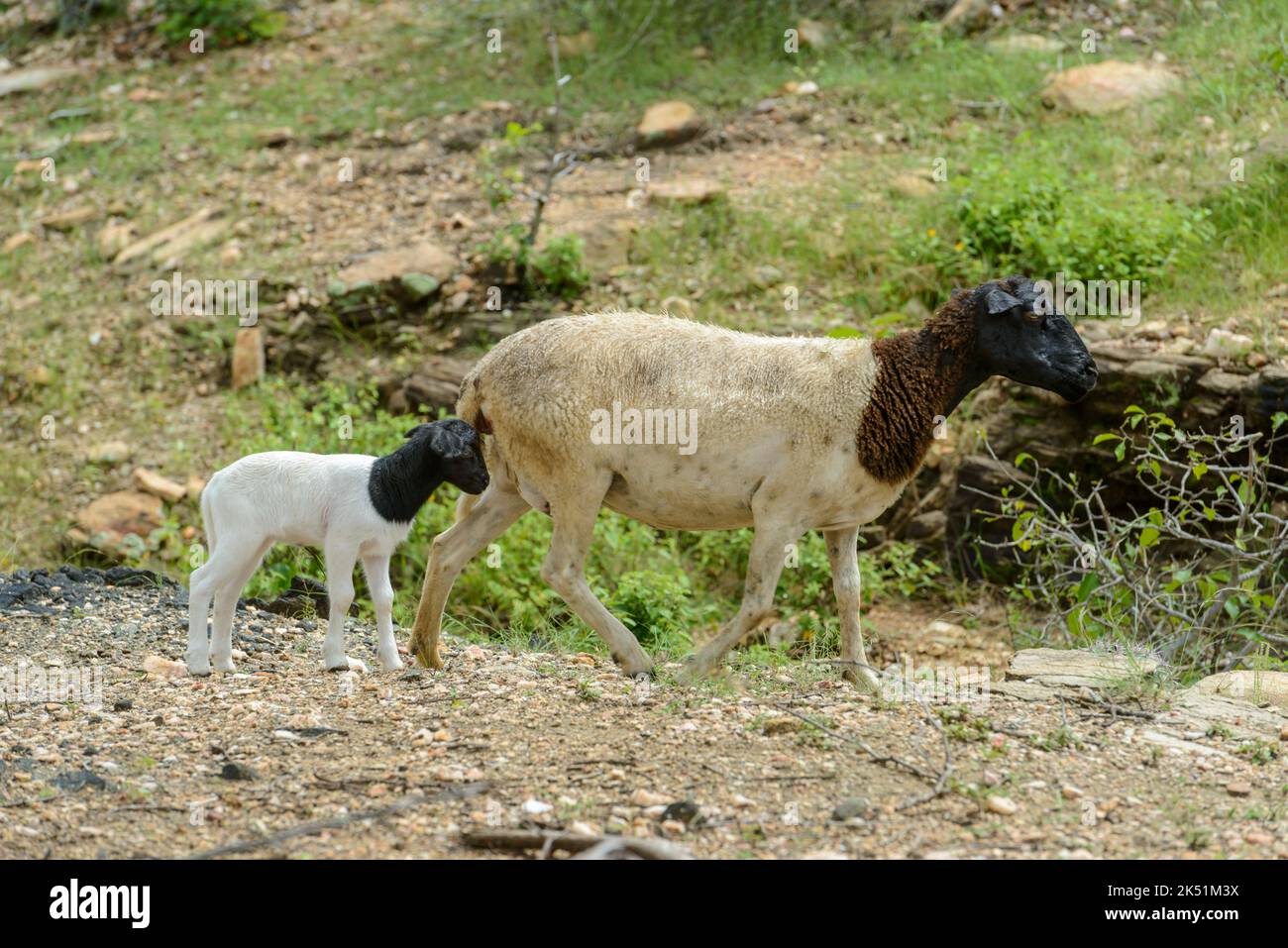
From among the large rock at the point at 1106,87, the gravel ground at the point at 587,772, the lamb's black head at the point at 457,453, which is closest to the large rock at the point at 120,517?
the gravel ground at the point at 587,772

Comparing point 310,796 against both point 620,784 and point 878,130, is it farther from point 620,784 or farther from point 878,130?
point 878,130

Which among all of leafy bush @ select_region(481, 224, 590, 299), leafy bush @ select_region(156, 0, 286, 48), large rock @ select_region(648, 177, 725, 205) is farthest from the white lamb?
leafy bush @ select_region(156, 0, 286, 48)

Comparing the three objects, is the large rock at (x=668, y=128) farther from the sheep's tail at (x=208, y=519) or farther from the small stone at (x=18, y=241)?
the sheep's tail at (x=208, y=519)

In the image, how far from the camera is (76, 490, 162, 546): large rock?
11.3 m

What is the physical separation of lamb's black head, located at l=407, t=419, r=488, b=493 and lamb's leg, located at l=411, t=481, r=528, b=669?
523 millimetres

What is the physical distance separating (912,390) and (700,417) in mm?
1014

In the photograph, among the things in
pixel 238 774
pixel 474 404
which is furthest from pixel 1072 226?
pixel 238 774

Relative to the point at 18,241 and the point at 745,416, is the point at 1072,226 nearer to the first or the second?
the point at 745,416

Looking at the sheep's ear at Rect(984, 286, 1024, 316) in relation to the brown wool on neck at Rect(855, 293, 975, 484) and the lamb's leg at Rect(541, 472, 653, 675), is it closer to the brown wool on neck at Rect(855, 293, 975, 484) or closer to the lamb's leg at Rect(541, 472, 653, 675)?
the brown wool on neck at Rect(855, 293, 975, 484)

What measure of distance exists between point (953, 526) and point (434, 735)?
545 cm

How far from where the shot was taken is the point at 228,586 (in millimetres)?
6961

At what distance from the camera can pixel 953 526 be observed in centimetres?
1055

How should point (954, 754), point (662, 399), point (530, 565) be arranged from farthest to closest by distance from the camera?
point (530, 565) < point (662, 399) < point (954, 754)

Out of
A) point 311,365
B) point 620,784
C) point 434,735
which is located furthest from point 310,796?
point 311,365
